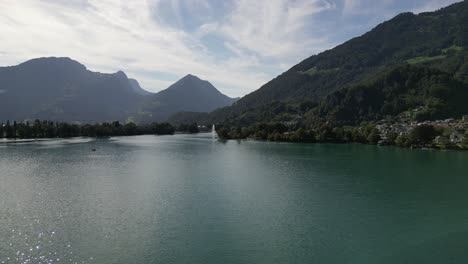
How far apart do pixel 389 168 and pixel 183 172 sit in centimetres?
3878

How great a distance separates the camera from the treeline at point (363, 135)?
109 metres

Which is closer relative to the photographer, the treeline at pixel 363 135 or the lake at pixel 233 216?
the lake at pixel 233 216

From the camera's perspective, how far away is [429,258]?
24.2 metres

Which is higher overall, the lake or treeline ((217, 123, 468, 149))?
treeline ((217, 123, 468, 149))

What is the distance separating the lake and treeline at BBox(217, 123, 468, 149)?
169 feet

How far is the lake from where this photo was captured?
81.2ft

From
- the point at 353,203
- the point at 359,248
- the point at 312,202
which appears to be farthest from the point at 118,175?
the point at 359,248

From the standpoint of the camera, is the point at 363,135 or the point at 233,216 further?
the point at 363,135

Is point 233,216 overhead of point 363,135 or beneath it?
beneath

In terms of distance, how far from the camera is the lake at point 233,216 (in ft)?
81.2

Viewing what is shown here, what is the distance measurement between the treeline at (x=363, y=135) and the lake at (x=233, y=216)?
51.5 metres

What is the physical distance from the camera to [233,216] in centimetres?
3388

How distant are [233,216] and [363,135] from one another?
108 m

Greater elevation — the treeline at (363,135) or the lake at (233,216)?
the treeline at (363,135)
